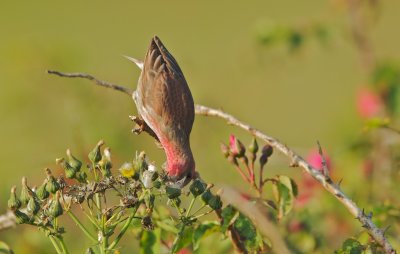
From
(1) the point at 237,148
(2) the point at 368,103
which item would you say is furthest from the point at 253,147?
(2) the point at 368,103

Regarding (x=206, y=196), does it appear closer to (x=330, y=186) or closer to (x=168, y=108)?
(x=330, y=186)

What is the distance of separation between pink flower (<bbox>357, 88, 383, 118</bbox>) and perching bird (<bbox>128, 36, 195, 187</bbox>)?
2.14 metres

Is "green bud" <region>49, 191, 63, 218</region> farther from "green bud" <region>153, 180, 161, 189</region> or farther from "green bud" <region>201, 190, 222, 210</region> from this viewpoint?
"green bud" <region>201, 190, 222, 210</region>

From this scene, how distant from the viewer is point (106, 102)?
5.36m

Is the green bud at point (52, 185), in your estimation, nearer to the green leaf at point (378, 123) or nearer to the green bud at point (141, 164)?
the green bud at point (141, 164)

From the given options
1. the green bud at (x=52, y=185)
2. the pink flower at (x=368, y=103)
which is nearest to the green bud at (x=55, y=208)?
the green bud at (x=52, y=185)

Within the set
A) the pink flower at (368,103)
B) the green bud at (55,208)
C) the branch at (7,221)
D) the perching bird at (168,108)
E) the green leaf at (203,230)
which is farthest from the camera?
the pink flower at (368,103)

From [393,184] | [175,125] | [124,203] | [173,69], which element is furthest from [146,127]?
[393,184]

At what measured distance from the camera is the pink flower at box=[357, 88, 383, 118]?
4840 millimetres

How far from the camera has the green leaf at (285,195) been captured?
2.29 metres

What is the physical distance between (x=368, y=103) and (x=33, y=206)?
3262 mm

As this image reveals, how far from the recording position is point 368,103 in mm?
4918

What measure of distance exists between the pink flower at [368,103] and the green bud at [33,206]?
10.4 feet

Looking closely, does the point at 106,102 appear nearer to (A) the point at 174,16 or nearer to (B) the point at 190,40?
(B) the point at 190,40
